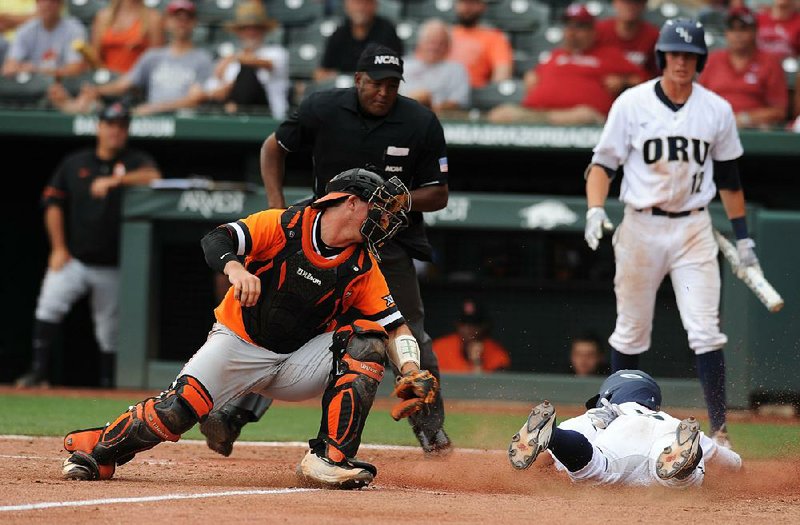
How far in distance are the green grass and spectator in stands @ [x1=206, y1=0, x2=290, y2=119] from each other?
2576mm

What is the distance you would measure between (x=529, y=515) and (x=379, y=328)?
3.47ft

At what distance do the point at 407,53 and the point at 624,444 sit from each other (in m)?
6.78

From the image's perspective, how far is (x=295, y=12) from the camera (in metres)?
11.9

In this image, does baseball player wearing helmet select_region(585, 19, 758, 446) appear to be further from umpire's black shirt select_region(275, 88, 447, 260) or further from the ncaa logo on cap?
the ncaa logo on cap

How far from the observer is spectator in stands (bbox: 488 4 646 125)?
9531 mm

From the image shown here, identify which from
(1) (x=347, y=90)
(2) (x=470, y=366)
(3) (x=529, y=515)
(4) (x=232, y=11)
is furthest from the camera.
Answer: (4) (x=232, y=11)

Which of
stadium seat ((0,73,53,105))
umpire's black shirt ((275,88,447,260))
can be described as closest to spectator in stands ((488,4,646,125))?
umpire's black shirt ((275,88,447,260))

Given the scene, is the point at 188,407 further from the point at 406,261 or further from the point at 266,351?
the point at 406,261

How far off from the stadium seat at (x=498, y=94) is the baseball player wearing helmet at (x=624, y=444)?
5.46m

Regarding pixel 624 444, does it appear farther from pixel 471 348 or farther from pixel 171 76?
pixel 171 76

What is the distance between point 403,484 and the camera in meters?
4.95

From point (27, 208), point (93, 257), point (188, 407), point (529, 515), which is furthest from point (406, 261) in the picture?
point (27, 208)

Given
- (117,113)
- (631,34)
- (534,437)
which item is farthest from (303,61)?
(534,437)

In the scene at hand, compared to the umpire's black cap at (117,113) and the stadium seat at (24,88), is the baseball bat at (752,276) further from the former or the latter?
the stadium seat at (24,88)
